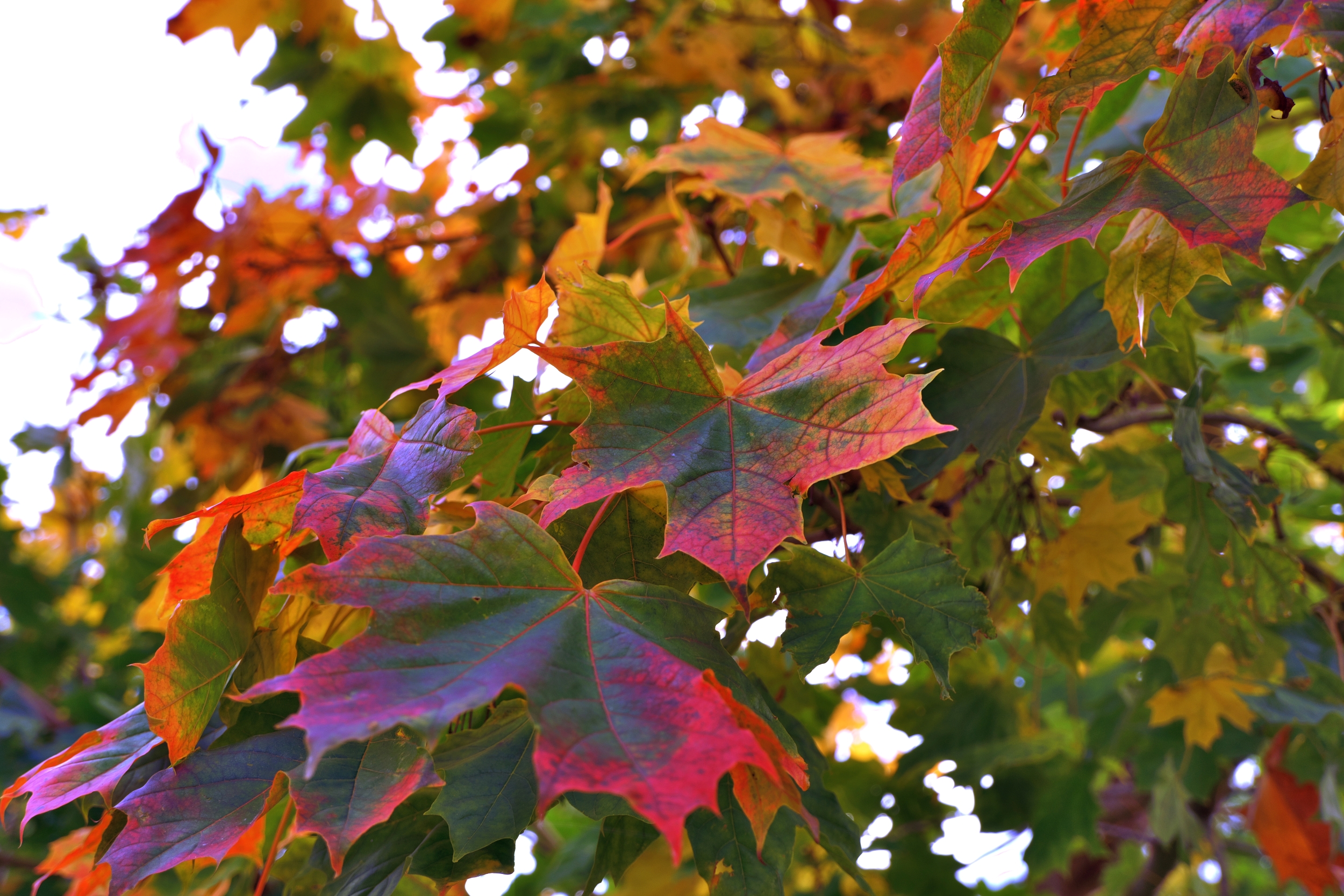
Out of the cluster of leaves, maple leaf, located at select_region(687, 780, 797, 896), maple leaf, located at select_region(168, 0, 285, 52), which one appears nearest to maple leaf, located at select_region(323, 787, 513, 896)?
the cluster of leaves

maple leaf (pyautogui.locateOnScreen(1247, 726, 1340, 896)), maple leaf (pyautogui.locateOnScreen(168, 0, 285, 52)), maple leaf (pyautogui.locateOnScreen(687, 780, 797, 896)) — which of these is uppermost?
maple leaf (pyautogui.locateOnScreen(168, 0, 285, 52))

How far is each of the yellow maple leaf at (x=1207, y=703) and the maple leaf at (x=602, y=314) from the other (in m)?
0.98

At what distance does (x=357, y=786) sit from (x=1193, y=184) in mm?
623

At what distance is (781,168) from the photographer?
3.23ft

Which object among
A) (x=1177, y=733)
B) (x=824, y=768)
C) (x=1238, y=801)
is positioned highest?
(x=824, y=768)

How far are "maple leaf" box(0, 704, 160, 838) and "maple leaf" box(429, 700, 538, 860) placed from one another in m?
0.20

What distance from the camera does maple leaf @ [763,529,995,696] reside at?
0.58 m

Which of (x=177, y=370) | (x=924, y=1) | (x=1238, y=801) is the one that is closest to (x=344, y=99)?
(x=177, y=370)

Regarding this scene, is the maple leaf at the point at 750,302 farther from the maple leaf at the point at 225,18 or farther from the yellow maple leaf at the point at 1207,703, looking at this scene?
the maple leaf at the point at 225,18

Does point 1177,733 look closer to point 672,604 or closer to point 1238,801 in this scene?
point 1238,801

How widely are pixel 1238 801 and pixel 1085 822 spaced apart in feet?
2.94

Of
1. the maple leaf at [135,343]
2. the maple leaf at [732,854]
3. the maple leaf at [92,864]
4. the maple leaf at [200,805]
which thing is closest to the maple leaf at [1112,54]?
the maple leaf at [732,854]

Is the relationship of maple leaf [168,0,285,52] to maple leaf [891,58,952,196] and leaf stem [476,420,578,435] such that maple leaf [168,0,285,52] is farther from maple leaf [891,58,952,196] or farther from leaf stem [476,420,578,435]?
maple leaf [891,58,952,196]

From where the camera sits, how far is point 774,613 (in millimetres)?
685
